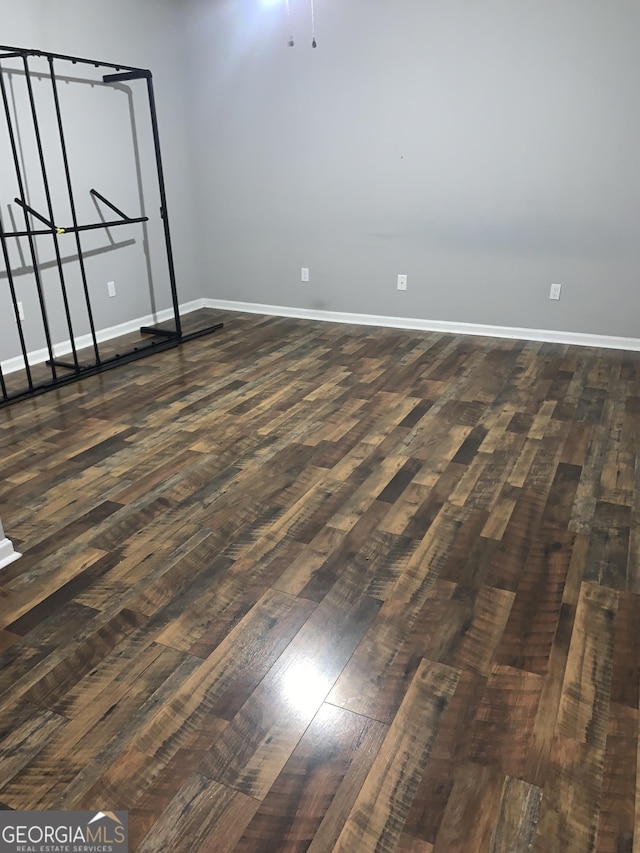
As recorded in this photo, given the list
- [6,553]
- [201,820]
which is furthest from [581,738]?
[6,553]

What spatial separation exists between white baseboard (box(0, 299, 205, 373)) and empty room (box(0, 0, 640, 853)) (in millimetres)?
24

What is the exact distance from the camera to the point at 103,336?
16.0ft

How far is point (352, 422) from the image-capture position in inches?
131

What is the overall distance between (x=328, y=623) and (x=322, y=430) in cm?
145

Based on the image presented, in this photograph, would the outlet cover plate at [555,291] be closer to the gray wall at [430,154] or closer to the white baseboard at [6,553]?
the gray wall at [430,154]

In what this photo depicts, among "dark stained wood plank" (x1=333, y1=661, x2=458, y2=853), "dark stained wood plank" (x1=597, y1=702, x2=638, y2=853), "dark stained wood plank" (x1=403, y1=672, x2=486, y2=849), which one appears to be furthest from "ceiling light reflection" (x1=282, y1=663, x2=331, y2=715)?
"dark stained wood plank" (x1=597, y1=702, x2=638, y2=853)

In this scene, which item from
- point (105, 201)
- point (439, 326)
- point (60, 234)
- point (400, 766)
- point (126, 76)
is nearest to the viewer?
point (400, 766)

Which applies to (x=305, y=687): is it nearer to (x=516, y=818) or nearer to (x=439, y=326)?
(x=516, y=818)

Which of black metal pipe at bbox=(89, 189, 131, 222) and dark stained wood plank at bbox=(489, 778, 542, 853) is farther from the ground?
black metal pipe at bbox=(89, 189, 131, 222)

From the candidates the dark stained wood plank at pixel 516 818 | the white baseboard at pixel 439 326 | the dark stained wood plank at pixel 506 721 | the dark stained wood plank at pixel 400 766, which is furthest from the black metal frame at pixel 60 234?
the dark stained wood plank at pixel 516 818

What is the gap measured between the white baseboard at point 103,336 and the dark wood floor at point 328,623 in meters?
0.81

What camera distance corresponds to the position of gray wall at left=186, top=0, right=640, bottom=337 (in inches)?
163

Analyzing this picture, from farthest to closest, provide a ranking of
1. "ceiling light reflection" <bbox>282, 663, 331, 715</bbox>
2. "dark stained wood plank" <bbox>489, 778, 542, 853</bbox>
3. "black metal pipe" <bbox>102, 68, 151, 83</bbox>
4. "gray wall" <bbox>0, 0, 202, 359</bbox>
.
Answer: "black metal pipe" <bbox>102, 68, 151, 83</bbox> → "gray wall" <bbox>0, 0, 202, 359</bbox> → "ceiling light reflection" <bbox>282, 663, 331, 715</bbox> → "dark stained wood plank" <bbox>489, 778, 542, 853</bbox>

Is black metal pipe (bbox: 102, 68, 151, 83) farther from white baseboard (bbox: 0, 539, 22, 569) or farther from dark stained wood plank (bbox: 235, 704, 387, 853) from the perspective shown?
dark stained wood plank (bbox: 235, 704, 387, 853)
